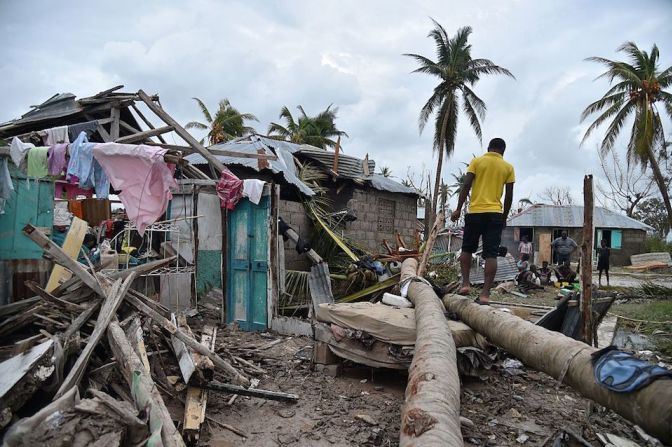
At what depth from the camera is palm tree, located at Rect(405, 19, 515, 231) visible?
71.2ft

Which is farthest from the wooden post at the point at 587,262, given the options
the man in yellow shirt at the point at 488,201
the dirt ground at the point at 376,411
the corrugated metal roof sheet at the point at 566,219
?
the corrugated metal roof sheet at the point at 566,219

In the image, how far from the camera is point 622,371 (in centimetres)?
226

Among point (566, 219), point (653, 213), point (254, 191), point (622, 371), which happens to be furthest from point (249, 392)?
point (653, 213)

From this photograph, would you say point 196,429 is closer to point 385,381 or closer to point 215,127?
point 385,381

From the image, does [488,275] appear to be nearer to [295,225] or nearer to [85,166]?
[295,225]

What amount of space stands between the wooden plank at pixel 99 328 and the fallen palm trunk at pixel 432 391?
2476 millimetres

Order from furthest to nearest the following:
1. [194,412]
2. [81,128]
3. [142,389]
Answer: [81,128] < [194,412] < [142,389]

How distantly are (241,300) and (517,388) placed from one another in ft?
15.3

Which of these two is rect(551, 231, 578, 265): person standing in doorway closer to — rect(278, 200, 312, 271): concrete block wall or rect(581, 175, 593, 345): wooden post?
rect(278, 200, 312, 271): concrete block wall

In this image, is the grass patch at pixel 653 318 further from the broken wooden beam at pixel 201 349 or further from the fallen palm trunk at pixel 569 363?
the broken wooden beam at pixel 201 349

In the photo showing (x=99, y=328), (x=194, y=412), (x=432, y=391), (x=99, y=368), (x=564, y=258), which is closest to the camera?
(x=432, y=391)

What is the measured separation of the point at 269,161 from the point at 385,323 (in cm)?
568

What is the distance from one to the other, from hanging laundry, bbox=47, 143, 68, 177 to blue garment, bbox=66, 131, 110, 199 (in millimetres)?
83

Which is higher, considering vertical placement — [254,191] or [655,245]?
[254,191]
